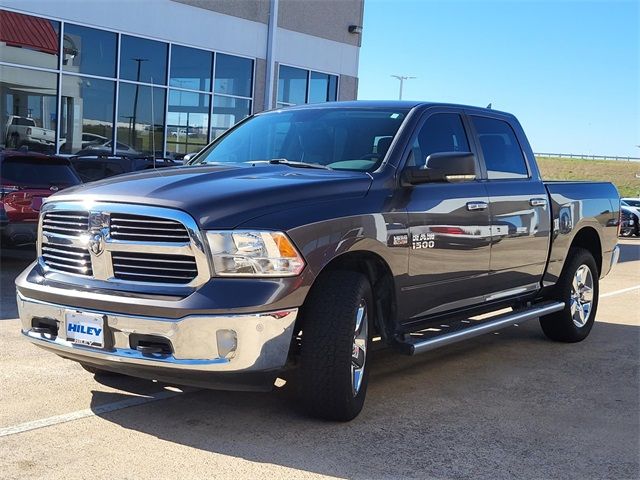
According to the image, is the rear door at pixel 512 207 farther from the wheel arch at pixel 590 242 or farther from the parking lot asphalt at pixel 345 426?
the wheel arch at pixel 590 242

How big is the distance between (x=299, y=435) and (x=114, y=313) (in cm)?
121

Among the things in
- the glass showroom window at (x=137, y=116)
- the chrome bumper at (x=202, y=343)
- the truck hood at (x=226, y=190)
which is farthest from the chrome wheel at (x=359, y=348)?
the glass showroom window at (x=137, y=116)

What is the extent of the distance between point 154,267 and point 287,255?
27.6 inches

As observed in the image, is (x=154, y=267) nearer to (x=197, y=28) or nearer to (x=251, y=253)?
(x=251, y=253)

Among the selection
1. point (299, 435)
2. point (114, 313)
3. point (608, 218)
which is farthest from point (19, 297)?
point (608, 218)

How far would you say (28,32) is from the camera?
49.7 ft

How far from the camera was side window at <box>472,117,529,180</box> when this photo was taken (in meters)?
6.20

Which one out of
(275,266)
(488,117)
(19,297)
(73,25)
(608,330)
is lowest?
(608,330)

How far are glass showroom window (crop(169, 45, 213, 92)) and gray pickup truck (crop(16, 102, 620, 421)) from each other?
13.1 m

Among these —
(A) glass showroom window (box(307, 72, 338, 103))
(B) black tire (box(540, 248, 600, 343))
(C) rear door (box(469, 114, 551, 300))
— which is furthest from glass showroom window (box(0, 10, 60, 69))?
(B) black tire (box(540, 248, 600, 343))

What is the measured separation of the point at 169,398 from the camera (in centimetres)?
489

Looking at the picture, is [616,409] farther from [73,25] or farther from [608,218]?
[73,25]

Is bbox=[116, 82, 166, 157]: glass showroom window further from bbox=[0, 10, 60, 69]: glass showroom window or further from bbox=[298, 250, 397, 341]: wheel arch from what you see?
bbox=[298, 250, 397, 341]: wheel arch

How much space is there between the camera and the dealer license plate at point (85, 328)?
13.4ft
